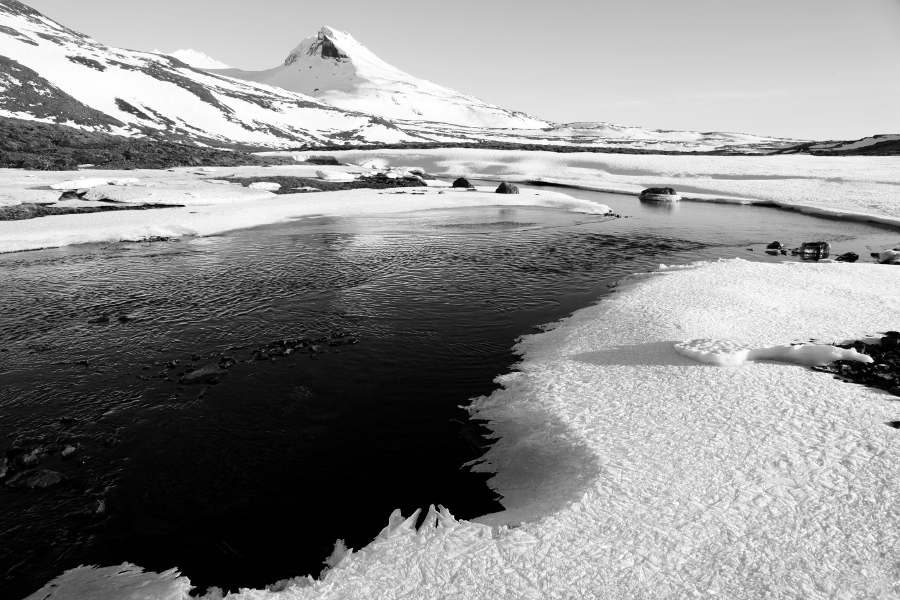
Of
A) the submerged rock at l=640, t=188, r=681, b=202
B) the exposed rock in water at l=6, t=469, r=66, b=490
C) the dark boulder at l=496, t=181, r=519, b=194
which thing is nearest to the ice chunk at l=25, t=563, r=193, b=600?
the exposed rock in water at l=6, t=469, r=66, b=490

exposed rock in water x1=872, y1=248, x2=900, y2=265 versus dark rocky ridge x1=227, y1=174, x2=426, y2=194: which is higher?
dark rocky ridge x1=227, y1=174, x2=426, y2=194

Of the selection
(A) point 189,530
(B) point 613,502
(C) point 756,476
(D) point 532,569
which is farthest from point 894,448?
(A) point 189,530

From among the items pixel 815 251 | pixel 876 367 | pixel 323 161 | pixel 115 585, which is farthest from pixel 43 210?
pixel 323 161

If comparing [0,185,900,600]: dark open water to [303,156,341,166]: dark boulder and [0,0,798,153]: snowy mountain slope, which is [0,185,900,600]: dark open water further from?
[0,0,798,153]: snowy mountain slope

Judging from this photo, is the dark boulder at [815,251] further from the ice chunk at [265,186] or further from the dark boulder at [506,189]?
the ice chunk at [265,186]

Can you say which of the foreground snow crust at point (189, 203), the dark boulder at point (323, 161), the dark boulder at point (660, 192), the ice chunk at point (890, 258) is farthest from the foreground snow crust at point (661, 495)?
the dark boulder at point (323, 161)

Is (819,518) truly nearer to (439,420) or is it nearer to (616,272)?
(439,420)

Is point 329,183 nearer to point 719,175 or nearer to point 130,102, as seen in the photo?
point 719,175
